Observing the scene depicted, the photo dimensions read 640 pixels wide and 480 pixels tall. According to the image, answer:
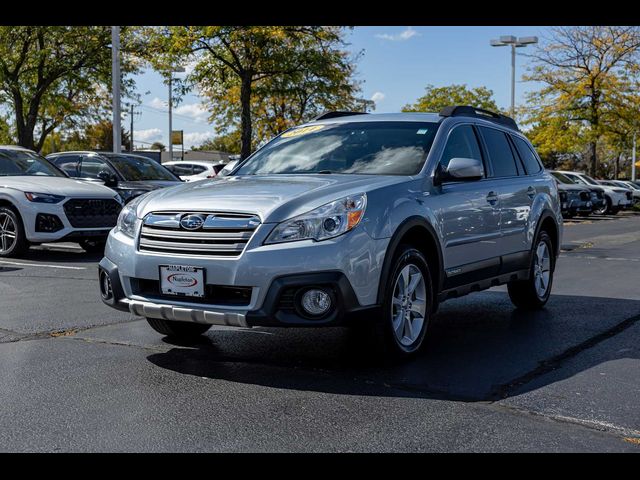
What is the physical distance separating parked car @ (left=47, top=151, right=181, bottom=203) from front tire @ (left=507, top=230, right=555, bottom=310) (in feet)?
26.2

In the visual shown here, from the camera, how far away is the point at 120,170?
48.9 ft

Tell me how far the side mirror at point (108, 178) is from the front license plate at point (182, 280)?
355 inches

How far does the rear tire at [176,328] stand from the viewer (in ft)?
20.7

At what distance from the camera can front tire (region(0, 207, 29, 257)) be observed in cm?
1206

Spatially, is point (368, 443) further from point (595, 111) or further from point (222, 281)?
point (595, 111)

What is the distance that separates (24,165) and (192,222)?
30.0 ft

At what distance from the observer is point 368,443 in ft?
12.9

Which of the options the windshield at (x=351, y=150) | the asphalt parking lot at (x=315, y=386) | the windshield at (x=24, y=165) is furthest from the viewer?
the windshield at (x=24, y=165)

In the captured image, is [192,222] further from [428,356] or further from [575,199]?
[575,199]

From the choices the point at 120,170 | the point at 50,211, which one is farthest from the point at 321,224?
the point at 120,170

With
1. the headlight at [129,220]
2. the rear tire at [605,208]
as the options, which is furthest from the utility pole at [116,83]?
the rear tire at [605,208]

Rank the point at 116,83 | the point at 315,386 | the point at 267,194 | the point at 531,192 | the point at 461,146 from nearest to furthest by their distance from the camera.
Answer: the point at 315,386
the point at 267,194
the point at 461,146
the point at 531,192
the point at 116,83

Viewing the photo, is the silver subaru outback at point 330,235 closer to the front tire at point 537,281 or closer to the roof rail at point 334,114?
the roof rail at point 334,114
